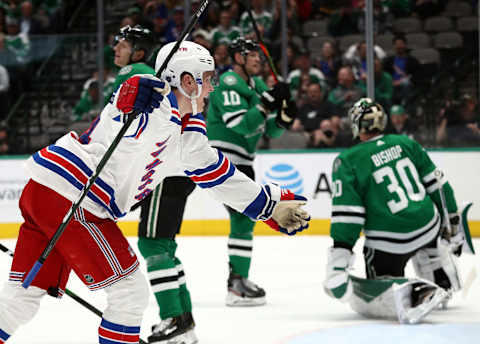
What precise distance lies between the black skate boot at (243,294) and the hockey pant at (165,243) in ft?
2.67

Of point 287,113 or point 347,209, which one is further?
point 287,113

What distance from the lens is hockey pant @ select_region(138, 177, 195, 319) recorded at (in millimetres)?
3496

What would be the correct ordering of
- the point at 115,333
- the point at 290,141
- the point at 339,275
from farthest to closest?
the point at 290,141 < the point at 339,275 < the point at 115,333

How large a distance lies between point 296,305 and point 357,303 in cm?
55

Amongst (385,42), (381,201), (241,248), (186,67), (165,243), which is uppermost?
(186,67)

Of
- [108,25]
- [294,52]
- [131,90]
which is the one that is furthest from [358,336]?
[108,25]

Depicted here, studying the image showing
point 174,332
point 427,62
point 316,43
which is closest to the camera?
point 174,332

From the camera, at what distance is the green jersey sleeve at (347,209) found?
392 centimetres

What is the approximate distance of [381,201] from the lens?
395cm

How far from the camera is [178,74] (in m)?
2.85

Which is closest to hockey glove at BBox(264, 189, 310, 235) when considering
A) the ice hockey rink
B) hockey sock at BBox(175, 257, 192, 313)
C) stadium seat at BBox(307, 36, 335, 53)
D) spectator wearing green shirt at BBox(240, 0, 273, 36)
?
the ice hockey rink

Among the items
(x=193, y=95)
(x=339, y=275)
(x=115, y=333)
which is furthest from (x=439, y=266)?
(x=115, y=333)

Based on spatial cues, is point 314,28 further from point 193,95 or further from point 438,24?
point 193,95

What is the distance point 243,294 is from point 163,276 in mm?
1055
